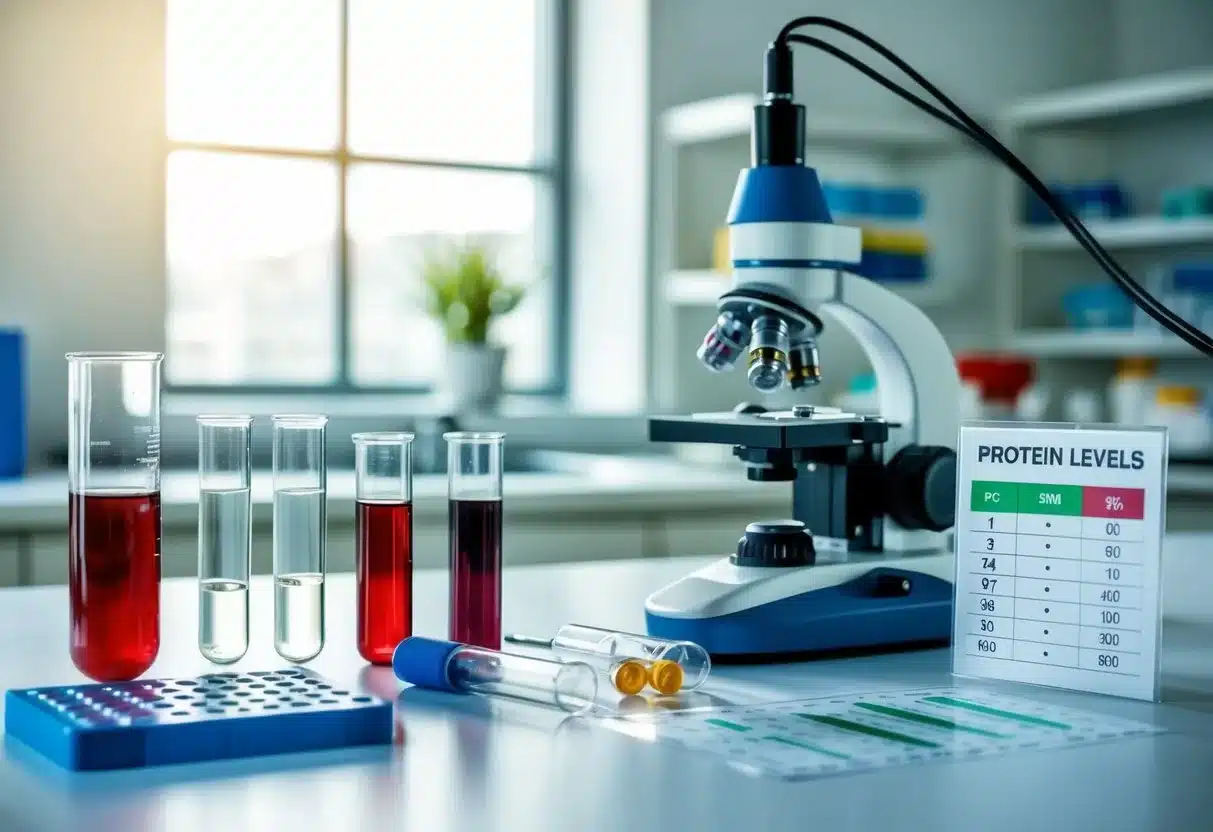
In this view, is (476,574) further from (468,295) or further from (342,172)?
(342,172)

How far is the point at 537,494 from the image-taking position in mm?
2613

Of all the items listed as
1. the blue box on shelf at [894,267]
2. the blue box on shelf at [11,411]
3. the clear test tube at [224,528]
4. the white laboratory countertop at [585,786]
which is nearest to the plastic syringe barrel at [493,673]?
the white laboratory countertop at [585,786]

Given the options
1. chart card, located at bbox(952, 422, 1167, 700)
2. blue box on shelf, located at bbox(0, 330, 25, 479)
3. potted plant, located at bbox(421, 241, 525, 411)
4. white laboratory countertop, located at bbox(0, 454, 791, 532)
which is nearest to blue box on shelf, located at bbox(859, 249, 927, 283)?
white laboratory countertop, located at bbox(0, 454, 791, 532)

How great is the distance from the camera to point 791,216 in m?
1.18

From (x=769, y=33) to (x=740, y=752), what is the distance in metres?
3.26

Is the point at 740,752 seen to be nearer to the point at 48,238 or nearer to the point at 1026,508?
the point at 1026,508

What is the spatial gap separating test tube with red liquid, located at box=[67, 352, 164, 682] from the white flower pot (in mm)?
2399

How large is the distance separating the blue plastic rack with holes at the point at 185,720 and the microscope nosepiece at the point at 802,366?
447mm

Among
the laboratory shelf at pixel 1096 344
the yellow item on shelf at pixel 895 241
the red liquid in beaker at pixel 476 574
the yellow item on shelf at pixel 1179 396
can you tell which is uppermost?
the yellow item on shelf at pixel 895 241

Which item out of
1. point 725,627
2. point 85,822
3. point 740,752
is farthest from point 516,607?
point 85,822

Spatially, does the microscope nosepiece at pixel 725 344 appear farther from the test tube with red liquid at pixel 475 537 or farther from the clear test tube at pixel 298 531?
the clear test tube at pixel 298 531

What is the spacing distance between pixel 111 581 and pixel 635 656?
0.34 m

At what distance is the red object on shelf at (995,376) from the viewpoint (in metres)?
3.70

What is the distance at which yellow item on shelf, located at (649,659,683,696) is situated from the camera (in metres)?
0.96
